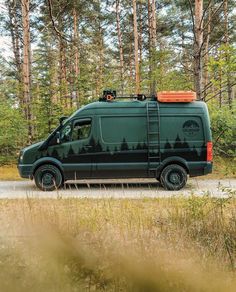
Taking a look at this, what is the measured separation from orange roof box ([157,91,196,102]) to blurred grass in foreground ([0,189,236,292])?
6.08m

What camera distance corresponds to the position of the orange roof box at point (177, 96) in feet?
35.7

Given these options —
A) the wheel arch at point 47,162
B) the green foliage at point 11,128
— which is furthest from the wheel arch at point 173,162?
the green foliage at point 11,128

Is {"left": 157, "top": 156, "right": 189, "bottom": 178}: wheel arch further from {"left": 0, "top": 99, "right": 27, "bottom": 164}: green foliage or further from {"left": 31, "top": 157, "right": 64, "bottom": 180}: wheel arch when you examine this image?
{"left": 0, "top": 99, "right": 27, "bottom": 164}: green foliage

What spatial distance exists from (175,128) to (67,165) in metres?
3.26

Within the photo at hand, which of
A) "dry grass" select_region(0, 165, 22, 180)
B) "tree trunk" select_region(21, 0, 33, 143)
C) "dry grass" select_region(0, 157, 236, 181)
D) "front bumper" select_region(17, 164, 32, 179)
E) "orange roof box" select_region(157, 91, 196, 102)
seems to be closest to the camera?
"dry grass" select_region(0, 157, 236, 181)

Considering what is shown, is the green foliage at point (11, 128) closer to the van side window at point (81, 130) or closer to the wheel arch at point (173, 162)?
the van side window at point (81, 130)

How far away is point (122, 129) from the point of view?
35.9 feet

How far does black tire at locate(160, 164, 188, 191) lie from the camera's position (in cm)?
1097

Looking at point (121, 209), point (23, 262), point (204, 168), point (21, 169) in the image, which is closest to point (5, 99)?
point (21, 169)

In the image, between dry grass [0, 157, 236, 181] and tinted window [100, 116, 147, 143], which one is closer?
dry grass [0, 157, 236, 181]

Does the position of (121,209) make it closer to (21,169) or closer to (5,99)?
(21,169)

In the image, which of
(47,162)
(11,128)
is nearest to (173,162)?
(47,162)

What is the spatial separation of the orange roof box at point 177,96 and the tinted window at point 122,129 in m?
0.81

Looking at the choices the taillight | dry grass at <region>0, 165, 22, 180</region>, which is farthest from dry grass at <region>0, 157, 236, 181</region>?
the taillight
